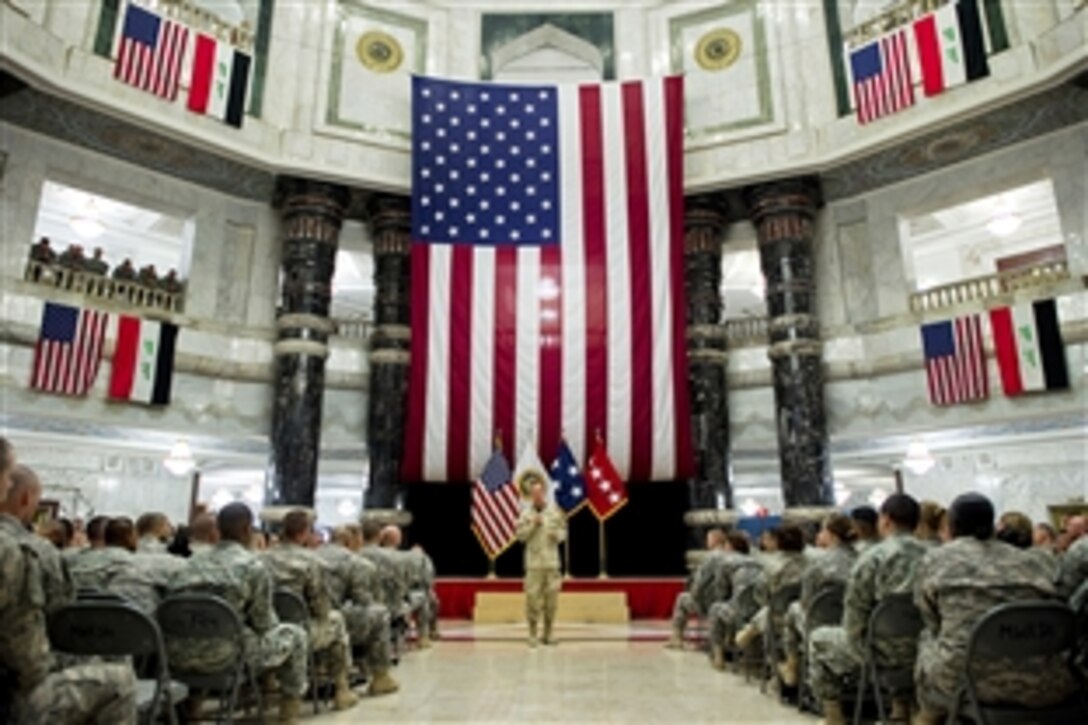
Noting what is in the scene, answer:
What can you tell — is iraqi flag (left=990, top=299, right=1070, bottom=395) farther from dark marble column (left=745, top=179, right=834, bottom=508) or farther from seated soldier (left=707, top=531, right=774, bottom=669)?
seated soldier (left=707, top=531, right=774, bottom=669)

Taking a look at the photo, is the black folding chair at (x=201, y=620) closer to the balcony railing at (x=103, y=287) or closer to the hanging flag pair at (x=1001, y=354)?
the balcony railing at (x=103, y=287)

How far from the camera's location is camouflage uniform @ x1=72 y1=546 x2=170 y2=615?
12.1 ft

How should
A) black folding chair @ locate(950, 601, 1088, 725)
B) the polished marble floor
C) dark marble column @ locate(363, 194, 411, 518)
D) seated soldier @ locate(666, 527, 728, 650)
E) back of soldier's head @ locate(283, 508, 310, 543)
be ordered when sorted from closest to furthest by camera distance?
black folding chair @ locate(950, 601, 1088, 725)
back of soldier's head @ locate(283, 508, 310, 543)
the polished marble floor
seated soldier @ locate(666, 527, 728, 650)
dark marble column @ locate(363, 194, 411, 518)

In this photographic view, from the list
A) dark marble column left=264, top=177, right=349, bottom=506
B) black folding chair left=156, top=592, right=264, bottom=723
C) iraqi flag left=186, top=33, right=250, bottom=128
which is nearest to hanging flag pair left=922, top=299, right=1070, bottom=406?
dark marble column left=264, top=177, right=349, bottom=506

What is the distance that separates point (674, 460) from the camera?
11945mm

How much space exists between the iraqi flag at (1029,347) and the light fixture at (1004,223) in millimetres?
6632

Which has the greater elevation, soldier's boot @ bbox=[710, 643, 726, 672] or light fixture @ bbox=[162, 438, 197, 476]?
light fixture @ bbox=[162, 438, 197, 476]

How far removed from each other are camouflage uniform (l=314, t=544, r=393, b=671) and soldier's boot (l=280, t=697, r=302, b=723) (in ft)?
3.22

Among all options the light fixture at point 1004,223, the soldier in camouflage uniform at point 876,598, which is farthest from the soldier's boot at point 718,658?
the light fixture at point 1004,223

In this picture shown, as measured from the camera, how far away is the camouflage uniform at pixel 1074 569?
2994 millimetres

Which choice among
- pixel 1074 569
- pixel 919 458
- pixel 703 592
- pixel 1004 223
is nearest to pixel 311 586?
pixel 1074 569

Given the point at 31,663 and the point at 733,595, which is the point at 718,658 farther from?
the point at 31,663

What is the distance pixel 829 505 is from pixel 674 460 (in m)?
2.57

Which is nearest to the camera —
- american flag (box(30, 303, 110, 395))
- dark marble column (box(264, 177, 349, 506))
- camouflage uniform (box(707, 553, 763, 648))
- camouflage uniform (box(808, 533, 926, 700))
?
camouflage uniform (box(808, 533, 926, 700))
